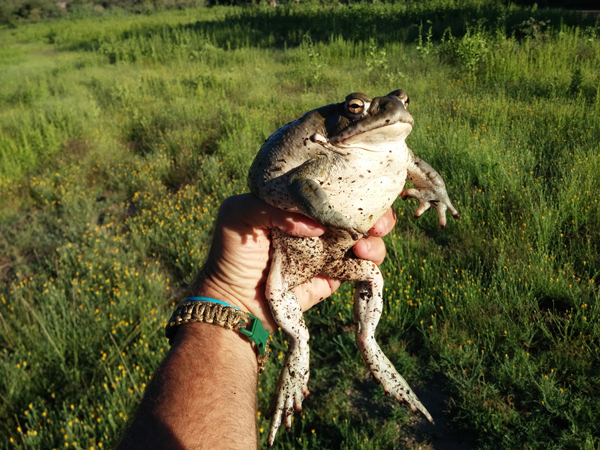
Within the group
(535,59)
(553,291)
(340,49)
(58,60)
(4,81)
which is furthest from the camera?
(58,60)

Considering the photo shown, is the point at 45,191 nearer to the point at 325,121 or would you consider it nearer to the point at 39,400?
the point at 39,400

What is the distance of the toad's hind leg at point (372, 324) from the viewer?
2293 millimetres

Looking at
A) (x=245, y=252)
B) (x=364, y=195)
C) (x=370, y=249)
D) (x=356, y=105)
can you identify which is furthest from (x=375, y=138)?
(x=245, y=252)

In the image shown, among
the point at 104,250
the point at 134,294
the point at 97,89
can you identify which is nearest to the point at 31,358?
the point at 134,294

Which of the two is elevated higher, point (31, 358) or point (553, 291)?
point (553, 291)

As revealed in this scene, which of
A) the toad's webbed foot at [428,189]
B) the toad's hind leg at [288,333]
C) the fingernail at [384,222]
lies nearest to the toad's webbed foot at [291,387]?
the toad's hind leg at [288,333]

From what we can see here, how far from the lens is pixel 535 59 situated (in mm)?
8008

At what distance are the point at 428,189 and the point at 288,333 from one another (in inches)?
43.6

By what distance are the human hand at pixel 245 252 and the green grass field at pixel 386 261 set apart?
113cm

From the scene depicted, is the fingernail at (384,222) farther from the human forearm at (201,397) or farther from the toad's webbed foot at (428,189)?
the human forearm at (201,397)

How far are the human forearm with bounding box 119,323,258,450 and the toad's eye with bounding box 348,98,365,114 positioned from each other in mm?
1320

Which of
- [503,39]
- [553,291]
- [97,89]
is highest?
[503,39]

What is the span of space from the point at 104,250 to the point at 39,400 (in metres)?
2.08

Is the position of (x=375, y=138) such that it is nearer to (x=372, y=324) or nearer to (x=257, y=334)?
(x=372, y=324)
